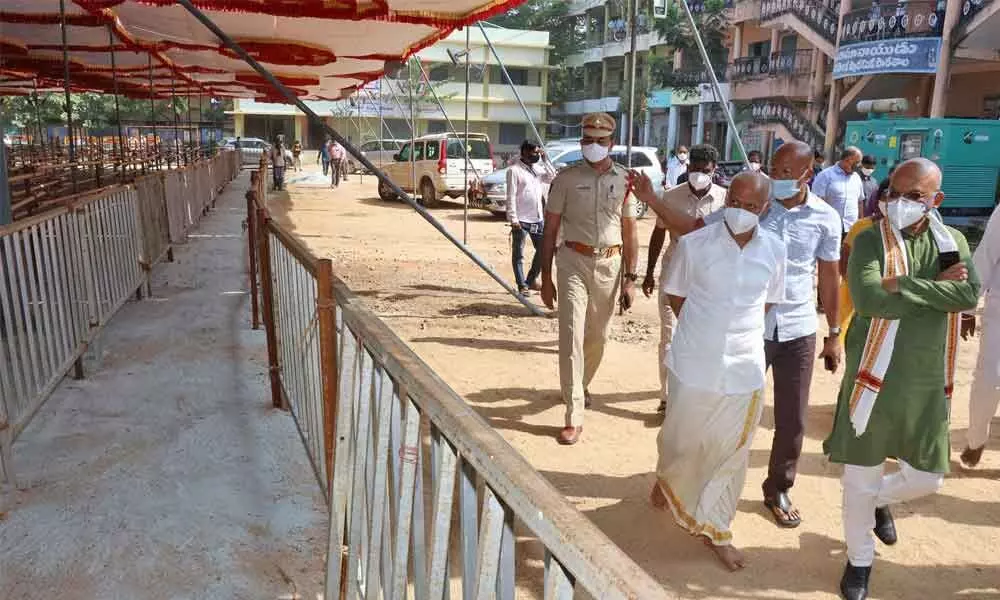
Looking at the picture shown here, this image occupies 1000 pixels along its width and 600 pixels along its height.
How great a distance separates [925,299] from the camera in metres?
2.75

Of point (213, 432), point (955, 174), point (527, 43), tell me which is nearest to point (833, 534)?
point (213, 432)

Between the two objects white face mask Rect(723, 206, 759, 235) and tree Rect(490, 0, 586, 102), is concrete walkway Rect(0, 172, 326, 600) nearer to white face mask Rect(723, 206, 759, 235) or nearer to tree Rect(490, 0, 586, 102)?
white face mask Rect(723, 206, 759, 235)

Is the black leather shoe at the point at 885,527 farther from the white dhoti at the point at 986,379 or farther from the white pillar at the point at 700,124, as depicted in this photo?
the white pillar at the point at 700,124

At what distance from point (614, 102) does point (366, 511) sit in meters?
46.8

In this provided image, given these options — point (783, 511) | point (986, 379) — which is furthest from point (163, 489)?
point (986, 379)

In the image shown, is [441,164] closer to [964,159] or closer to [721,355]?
[964,159]

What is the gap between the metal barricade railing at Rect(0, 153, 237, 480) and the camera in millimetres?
3396

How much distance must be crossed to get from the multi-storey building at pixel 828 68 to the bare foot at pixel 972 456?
28.7 ft

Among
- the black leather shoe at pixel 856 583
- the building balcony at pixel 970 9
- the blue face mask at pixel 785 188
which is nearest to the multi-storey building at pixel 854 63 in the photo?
the building balcony at pixel 970 9

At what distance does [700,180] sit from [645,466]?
69.1 inches

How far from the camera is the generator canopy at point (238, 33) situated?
18.7 ft

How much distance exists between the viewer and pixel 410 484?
65.3 inches

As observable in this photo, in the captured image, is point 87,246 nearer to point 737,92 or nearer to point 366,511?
point 366,511

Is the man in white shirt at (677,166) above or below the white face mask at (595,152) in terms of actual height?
below
